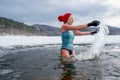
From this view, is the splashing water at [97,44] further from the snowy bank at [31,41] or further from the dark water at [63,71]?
the snowy bank at [31,41]

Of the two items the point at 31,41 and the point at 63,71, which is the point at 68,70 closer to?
the point at 63,71

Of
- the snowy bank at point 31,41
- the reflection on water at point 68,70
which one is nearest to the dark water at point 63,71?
the reflection on water at point 68,70

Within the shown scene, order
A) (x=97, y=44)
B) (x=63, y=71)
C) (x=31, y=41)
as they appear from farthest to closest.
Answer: (x=31, y=41) < (x=97, y=44) < (x=63, y=71)

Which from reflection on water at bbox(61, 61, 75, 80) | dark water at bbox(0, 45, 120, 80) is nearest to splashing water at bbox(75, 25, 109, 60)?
dark water at bbox(0, 45, 120, 80)

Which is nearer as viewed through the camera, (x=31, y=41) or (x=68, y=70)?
(x=68, y=70)

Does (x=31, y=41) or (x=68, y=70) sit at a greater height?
(x=31, y=41)

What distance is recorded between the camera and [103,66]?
924cm

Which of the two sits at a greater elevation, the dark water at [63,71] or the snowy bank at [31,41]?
the snowy bank at [31,41]

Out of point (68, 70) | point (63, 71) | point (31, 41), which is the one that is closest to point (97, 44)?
point (68, 70)

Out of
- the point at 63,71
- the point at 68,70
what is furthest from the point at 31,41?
the point at 63,71

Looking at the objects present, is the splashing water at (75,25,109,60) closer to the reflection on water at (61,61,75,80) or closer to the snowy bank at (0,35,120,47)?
the reflection on water at (61,61,75,80)

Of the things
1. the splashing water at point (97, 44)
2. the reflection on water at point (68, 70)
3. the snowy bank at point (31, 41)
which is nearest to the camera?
the reflection on water at point (68, 70)

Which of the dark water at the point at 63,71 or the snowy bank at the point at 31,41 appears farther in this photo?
the snowy bank at the point at 31,41

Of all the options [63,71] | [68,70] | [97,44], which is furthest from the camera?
[97,44]
